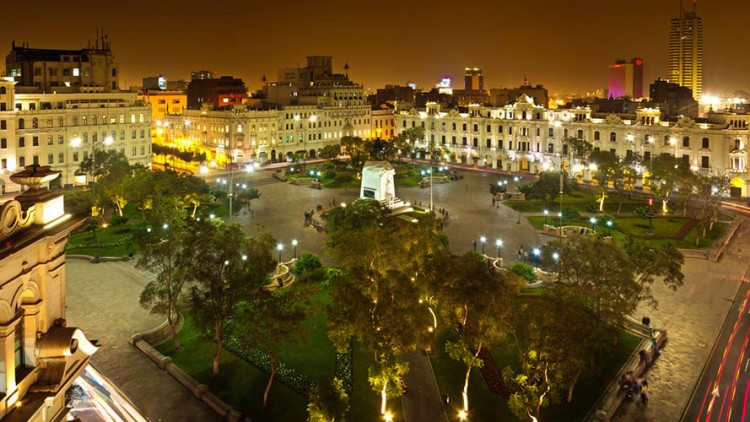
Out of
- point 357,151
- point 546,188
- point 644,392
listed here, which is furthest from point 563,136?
point 644,392

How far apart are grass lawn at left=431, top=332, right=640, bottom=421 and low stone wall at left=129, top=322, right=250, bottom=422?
1011cm

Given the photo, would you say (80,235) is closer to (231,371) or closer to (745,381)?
(231,371)

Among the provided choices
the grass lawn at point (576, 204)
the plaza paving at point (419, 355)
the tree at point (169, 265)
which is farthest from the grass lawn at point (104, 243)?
the grass lawn at point (576, 204)

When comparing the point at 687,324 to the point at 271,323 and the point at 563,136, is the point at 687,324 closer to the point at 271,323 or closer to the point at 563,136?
the point at 271,323

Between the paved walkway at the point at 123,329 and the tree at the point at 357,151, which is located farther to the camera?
the tree at the point at 357,151

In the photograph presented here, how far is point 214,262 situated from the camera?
29422 mm

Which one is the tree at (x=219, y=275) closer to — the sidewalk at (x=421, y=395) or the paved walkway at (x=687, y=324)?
the sidewalk at (x=421, y=395)

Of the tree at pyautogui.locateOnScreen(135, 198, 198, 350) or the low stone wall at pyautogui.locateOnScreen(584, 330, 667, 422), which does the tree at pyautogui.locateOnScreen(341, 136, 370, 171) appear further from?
the low stone wall at pyautogui.locateOnScreen(584, 330, 667, 422)

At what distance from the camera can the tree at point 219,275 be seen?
28.7 m

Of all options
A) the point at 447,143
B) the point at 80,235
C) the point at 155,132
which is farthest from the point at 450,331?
the point at 155,132

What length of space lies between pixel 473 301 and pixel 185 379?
1507cm

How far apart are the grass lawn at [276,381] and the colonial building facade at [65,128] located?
1928 inches

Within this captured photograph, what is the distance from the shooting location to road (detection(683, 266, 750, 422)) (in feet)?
91.4

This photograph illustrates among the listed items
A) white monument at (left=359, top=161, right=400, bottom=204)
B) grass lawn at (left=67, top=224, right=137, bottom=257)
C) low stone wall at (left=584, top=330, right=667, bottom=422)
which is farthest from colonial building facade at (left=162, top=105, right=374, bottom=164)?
low stone wall at (left=584, top=330, right=667, bottom=422)
